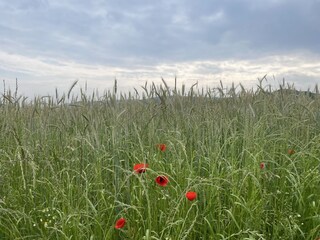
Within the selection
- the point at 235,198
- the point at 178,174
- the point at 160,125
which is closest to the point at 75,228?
the point at 178,174

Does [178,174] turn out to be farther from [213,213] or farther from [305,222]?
[305,222]

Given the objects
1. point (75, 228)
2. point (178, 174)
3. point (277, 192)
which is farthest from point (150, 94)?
point (75, 228)

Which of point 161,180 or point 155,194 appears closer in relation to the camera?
point 161,180

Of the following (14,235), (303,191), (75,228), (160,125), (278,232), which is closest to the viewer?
(75,228)

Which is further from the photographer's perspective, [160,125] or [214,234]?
[160,125]

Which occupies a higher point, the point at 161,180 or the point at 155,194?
the point at 161,180

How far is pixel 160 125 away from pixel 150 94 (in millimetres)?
344

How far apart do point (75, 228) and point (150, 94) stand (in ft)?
6.09

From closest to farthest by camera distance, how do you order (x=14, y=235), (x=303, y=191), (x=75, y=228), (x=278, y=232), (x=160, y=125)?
(x=75, y=228) < (x=14, y=235) < (x=278, y=232) < (x=303, y=191) < (x=160, y=125)

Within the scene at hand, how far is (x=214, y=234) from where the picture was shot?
6.61 feet

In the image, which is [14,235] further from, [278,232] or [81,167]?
[278,232]

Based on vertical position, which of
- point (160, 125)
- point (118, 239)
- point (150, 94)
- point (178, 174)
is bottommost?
point (118, 239)

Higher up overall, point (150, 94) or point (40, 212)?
point (150, 94)

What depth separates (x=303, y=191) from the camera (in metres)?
2.42
